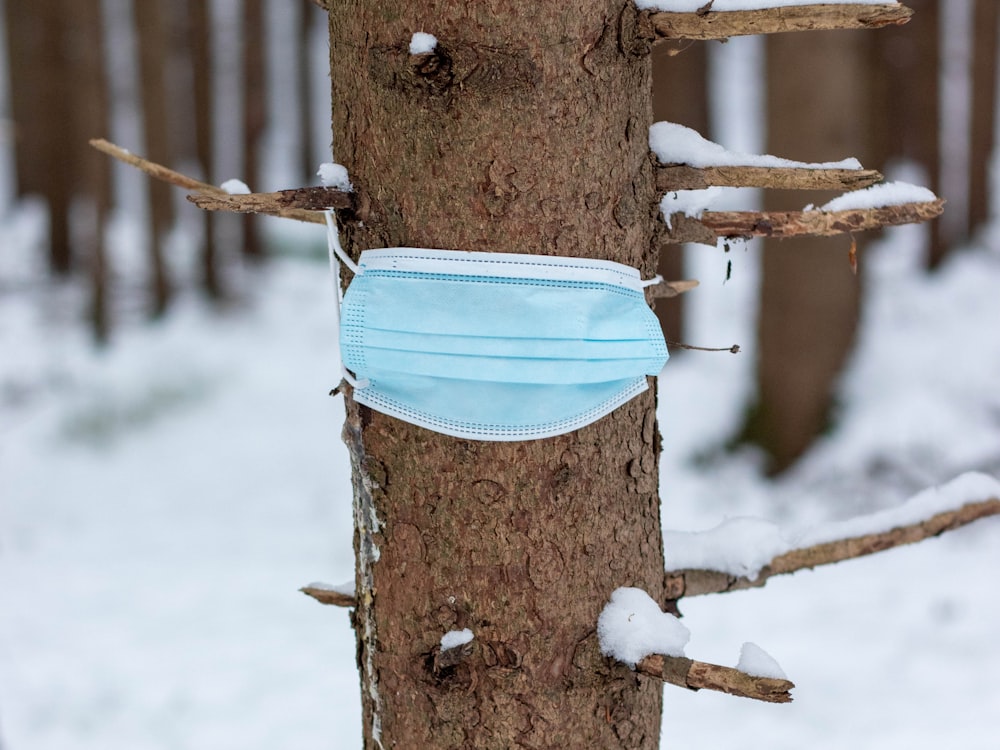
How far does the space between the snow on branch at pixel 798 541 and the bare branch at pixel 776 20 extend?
76 centimetres

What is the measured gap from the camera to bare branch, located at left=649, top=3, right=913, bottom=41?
1111 millimetres

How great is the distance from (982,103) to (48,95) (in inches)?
384

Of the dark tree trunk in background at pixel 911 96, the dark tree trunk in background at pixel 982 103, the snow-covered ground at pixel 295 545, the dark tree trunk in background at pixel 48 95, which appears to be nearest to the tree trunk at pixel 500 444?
the snow-covered ground at pixel 295 545

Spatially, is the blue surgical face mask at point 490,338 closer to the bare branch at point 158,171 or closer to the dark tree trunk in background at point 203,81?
the bare branch at point 158,171

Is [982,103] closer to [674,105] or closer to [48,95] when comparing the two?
[674,105]

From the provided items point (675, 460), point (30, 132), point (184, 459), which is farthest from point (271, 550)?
point (30, 132)

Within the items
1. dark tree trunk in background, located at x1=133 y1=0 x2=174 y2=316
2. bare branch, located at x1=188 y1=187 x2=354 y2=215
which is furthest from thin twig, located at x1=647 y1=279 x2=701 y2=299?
dark tree trunk in background, located at x1=133 y1=0 x2=174 y2=316

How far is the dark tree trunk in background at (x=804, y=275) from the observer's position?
554cm

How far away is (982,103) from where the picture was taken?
990cm

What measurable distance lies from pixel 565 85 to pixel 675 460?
5.21 meters

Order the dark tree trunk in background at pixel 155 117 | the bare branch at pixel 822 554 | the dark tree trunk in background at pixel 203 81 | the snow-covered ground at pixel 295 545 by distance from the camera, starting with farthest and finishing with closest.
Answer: the dark tree trunk in background at pixel 203 81
the dark tree trunk in background at pixel 155 117
the snow-covered ground at pixel 295 545
the bare branch at pixel 822 554

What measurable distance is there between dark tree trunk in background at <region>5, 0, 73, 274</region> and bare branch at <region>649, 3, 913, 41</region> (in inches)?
427

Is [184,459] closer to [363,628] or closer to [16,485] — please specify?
[16,485]

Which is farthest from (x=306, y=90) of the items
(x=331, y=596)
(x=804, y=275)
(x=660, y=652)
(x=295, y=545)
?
(x=660, y=652)
